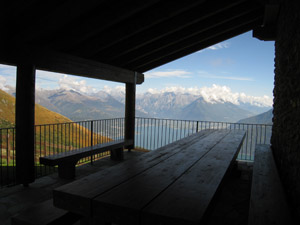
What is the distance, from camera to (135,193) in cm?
149

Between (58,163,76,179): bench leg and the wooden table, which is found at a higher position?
the wooden table

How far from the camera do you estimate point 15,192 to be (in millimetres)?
3596

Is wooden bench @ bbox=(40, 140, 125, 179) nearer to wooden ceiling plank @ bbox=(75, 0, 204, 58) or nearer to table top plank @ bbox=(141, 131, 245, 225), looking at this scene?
wooden ceiling plank @ bbox=(75, 0, 204, 58)

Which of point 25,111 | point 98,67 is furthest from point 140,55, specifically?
point 25,111

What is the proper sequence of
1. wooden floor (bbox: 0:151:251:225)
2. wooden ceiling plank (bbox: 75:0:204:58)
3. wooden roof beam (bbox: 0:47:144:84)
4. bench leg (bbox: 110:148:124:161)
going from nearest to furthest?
Answer: 1. wooden floor (bbox: 0:151:251:225)
2. wooden roof beam (bbox: 0:47:144:84)
3. wooden ceiling plank (bbox: 75:0:204:58)
4. bench leg (bbox: 110:148:124:161)

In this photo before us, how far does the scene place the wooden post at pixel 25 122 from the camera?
3.72m

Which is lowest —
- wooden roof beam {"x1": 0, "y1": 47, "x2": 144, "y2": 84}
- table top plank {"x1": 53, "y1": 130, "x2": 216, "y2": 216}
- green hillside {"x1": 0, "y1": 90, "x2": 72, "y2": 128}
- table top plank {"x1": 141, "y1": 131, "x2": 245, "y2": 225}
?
green hillside {"x1": 0, "y1": 90, "x2": 72, "y2": 128}

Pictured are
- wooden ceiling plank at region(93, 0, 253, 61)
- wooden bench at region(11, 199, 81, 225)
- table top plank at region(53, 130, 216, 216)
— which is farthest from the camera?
wooden ceiling plank at region(93, 0, 253, 61)

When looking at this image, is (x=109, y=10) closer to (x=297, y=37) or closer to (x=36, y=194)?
(x=297, y=37)

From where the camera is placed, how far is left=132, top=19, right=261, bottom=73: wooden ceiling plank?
5.30m

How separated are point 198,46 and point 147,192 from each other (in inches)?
207

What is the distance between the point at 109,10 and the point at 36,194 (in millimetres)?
3224

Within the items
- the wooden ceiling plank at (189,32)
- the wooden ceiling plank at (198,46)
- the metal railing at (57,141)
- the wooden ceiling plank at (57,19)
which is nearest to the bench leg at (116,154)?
the metal railing at (57,141)

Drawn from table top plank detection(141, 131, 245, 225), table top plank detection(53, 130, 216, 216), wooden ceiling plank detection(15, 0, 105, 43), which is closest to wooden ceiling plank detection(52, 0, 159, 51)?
wooden ceiling plank detection(15, 0, 105, 43)
